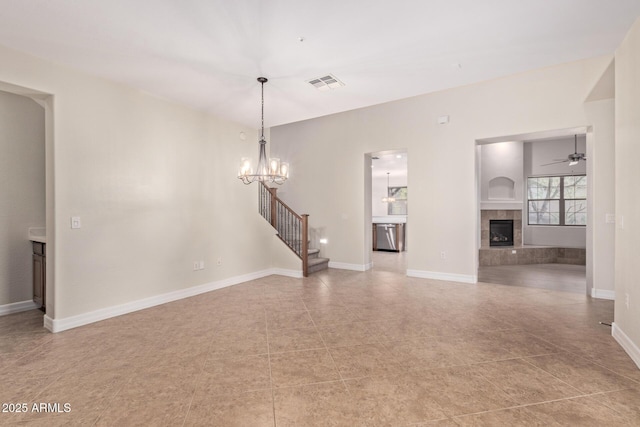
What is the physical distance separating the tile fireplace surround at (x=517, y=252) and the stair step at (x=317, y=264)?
12.7 ft

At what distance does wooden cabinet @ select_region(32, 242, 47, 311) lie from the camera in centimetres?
367

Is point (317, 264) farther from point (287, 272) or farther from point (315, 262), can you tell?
point (287, 272)

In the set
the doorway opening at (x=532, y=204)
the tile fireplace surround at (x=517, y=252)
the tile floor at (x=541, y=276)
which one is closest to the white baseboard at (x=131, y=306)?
the tile floor at (x=541, y=276)

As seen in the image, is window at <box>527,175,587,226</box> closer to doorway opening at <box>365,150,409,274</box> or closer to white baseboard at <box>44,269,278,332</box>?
doorway opening at <box>365,150,409,274</box>

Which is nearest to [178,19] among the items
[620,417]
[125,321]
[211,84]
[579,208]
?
[211,84]

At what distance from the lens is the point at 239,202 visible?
5.46 metres

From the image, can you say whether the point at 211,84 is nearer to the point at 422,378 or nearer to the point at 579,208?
the point at 422,378

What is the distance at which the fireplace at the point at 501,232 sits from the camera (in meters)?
7.90

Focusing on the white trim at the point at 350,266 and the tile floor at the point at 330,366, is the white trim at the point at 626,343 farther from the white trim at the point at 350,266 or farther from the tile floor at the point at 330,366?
the white trim at the point at 350,266

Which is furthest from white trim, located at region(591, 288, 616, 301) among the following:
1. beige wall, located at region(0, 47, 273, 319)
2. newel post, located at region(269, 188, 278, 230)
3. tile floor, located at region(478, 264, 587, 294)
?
beige wall, located at region(0, 47, 273, 319)

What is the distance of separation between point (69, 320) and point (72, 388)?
1518 mm

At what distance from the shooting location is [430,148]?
564 cm

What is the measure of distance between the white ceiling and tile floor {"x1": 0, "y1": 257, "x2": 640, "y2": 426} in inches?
114

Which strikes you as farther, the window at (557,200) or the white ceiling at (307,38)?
the window at (557,200)
